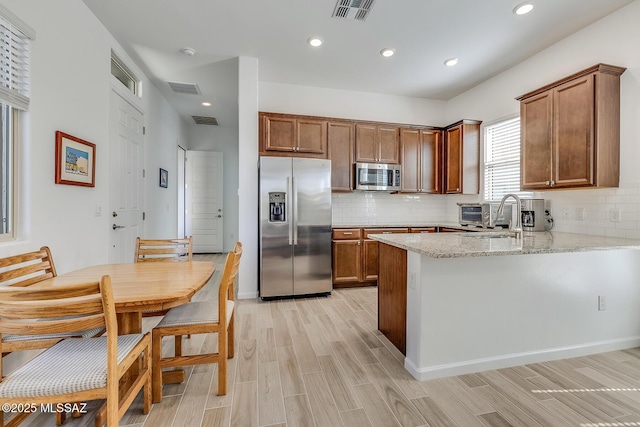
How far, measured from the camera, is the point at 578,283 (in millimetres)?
2279

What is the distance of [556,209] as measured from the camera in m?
3.24

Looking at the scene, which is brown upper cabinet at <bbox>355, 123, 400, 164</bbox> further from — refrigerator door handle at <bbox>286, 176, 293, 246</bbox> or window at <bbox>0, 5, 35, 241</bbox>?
window at <bbox>0, 5, 35, 241</bbox>

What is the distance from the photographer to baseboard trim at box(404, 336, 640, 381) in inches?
77.8

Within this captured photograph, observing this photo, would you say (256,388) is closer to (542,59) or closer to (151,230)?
(151,230)

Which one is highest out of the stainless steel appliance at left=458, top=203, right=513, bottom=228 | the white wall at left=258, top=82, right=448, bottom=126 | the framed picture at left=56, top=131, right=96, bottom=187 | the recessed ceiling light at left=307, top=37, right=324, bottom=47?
the recessed ceiling light at left=307, top=37, right=324, bottom=47

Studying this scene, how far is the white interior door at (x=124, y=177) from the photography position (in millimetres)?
3244

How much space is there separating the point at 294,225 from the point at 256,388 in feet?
6.66

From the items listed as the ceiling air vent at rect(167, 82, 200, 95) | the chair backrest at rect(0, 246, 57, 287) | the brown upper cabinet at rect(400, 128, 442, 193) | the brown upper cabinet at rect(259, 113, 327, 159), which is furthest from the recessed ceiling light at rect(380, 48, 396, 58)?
the chair backrest at rect(0, 246, 57, 287)

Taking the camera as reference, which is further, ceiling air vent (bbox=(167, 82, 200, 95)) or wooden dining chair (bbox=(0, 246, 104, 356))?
ceiling air vent (bbox=(167, 82, 200, 95))

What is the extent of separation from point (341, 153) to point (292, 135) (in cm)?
75

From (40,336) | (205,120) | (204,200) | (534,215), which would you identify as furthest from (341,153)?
(204,200)

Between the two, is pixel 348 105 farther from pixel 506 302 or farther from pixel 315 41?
pixel 506 302

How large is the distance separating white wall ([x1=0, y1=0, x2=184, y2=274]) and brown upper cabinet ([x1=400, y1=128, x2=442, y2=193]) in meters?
3.80

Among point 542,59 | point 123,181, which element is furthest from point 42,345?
point 542,59
